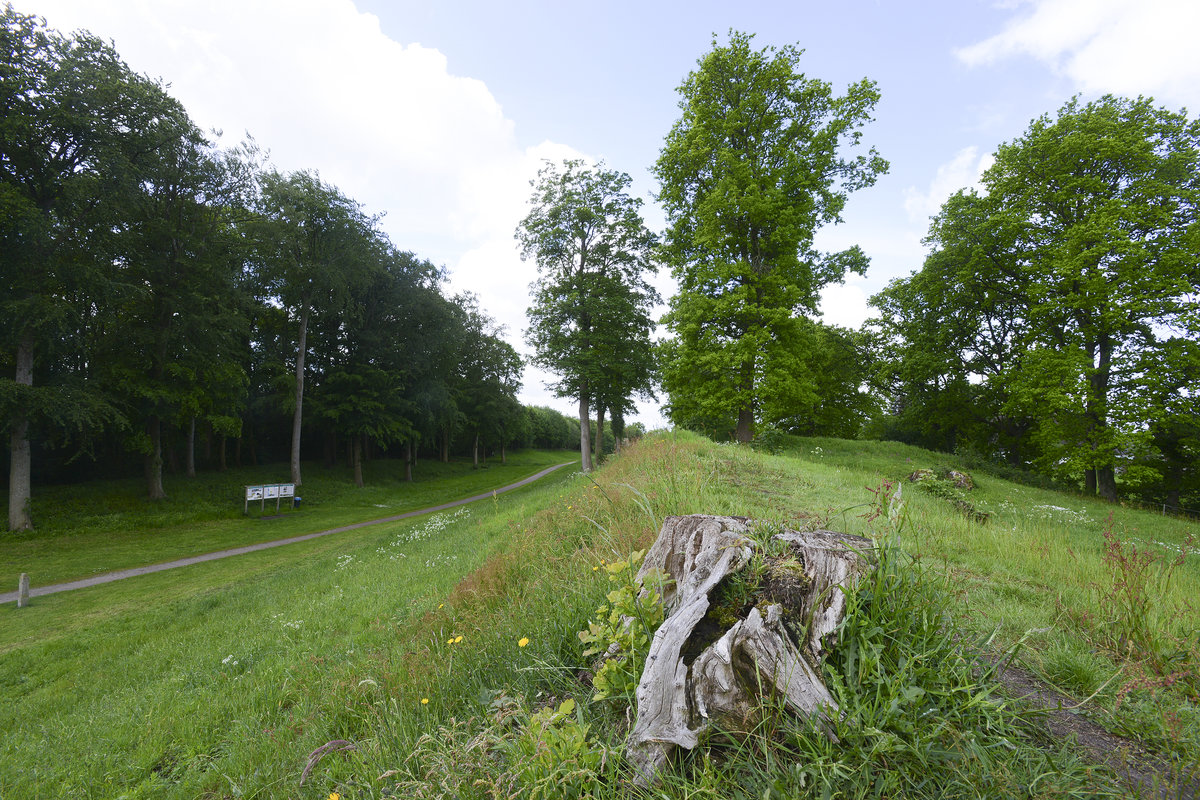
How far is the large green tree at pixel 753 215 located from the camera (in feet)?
49.6

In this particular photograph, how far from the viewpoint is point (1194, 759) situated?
5.34ft

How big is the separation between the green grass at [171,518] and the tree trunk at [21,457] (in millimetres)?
648

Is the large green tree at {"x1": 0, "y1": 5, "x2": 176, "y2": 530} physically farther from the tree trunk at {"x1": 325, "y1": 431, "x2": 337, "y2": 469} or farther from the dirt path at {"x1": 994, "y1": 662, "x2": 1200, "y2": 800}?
the dirt path at {"x1": 994, "y1": 662, "x2": 1200, "y2": 800}

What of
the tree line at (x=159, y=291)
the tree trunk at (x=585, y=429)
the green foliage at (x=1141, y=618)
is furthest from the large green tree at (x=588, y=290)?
the green foliage at (x=1141, y=618)

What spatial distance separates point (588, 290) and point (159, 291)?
18.8 meters

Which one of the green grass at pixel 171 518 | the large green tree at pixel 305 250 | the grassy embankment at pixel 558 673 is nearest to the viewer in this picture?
the grassy embankment at pixel 558 673

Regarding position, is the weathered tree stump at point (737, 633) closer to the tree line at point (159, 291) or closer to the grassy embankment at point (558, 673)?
the grassy embankment at point (558, 673)

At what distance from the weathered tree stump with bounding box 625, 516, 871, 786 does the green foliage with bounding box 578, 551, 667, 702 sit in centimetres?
16

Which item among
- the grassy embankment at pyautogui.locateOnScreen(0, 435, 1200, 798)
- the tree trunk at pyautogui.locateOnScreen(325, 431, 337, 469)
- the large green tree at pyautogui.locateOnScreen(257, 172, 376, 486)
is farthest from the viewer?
the tree trunk at pyautogui.locateOnScreen(325, 431, 337, 469)

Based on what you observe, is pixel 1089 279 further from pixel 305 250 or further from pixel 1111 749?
pixel 305 250

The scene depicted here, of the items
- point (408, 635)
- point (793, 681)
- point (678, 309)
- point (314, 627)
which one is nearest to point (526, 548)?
point (408, 635)

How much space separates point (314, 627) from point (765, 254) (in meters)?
17.4

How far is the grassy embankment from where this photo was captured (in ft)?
5.88

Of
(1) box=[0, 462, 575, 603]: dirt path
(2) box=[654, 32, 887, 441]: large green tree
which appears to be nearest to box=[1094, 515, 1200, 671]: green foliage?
(1) box=[0, 462, 575, 603]: dirt path
